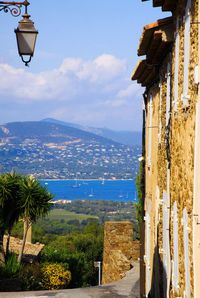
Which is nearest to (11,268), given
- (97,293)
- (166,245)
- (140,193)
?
(140,193)

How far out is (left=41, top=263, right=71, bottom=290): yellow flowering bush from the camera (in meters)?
26.7

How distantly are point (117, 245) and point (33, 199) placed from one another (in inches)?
134

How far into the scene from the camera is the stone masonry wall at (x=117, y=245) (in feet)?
85.0

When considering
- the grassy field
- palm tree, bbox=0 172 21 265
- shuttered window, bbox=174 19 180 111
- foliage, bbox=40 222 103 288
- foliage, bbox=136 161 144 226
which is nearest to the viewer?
shuttered window, bbox=174 19 180 111

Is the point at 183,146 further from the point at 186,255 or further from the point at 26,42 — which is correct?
the point at 26,42

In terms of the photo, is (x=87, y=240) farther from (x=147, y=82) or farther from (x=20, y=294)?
(x=147, y=82)

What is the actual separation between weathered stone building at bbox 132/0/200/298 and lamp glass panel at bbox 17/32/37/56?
209 cm

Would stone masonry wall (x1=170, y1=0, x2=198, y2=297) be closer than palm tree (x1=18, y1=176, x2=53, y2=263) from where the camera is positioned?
Yes

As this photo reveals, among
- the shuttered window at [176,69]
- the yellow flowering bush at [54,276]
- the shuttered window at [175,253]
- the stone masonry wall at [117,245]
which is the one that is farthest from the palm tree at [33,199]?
the shuttered window at [176,69]

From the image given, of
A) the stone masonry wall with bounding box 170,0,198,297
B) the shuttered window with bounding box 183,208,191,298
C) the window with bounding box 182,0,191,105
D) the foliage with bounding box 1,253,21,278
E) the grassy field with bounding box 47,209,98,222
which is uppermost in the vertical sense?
the grassy field with bounding box 47,209,98,222

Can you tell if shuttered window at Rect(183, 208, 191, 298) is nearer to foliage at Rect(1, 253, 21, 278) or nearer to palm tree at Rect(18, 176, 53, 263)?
foliage at Rect(1, 253, 21, 278)

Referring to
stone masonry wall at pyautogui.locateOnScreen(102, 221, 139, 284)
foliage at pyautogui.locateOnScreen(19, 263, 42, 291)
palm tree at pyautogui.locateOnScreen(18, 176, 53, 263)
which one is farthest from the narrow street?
palm tree at pyautogui.locateOnScreen(18, 176, 53, 263)

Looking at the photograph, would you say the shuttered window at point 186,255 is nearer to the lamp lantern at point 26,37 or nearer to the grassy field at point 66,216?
the lamp lantern at point 26,37

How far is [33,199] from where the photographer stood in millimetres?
26797
